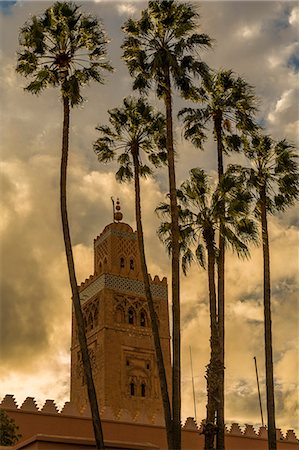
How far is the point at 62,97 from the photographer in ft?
85.5

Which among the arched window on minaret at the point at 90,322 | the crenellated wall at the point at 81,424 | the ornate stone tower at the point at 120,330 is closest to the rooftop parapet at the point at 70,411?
the crenellated wall at the point at 81,424

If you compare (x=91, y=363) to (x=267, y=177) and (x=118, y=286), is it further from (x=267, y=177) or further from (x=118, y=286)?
(x=267, y=177)

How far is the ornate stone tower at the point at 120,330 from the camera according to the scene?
44875 mm

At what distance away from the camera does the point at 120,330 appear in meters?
46.8

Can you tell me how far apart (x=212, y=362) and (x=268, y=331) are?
410cm

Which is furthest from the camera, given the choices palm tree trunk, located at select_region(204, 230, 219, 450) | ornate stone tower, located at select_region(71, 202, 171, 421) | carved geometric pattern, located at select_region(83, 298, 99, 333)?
carved geometric pattern, located at select_region(83, 298, 99, 333)

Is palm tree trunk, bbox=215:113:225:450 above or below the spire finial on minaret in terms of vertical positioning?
below

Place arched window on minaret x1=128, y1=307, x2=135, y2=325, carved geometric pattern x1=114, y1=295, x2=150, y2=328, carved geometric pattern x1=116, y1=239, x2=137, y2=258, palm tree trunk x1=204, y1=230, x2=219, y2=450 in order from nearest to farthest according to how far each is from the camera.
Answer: palm tree trunk x1=204, y1=230, x2=219, y2=450, carved geometric pattern x1=114, y1=295, x2=150, y2=328, arched window on minaret x1=128, y1=307, x2=135, y2=325, carved geometric pattern x1=116, y1=239, x2=137, y2=258

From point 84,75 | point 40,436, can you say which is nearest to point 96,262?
point 84,75

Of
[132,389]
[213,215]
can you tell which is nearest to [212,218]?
[213,215]

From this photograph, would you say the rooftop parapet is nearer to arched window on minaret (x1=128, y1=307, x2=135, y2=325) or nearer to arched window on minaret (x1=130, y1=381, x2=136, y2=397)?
arched window on minaret (x1=130, y1=381, x2=136, y2=397)

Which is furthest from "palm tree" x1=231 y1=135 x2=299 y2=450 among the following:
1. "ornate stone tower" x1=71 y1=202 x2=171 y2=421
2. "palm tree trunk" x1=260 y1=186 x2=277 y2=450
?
"ornate stone tower" x1=71 y1=202 x2=171 y2=421

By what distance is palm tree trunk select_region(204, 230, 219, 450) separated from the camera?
74.0ft

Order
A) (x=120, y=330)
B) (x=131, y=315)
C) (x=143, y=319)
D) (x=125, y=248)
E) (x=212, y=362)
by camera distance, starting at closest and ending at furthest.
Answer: (x=212, y=362), (x=120, y=330), (x=131, y=315), (x=143, y=319), (x=125, y=248)
